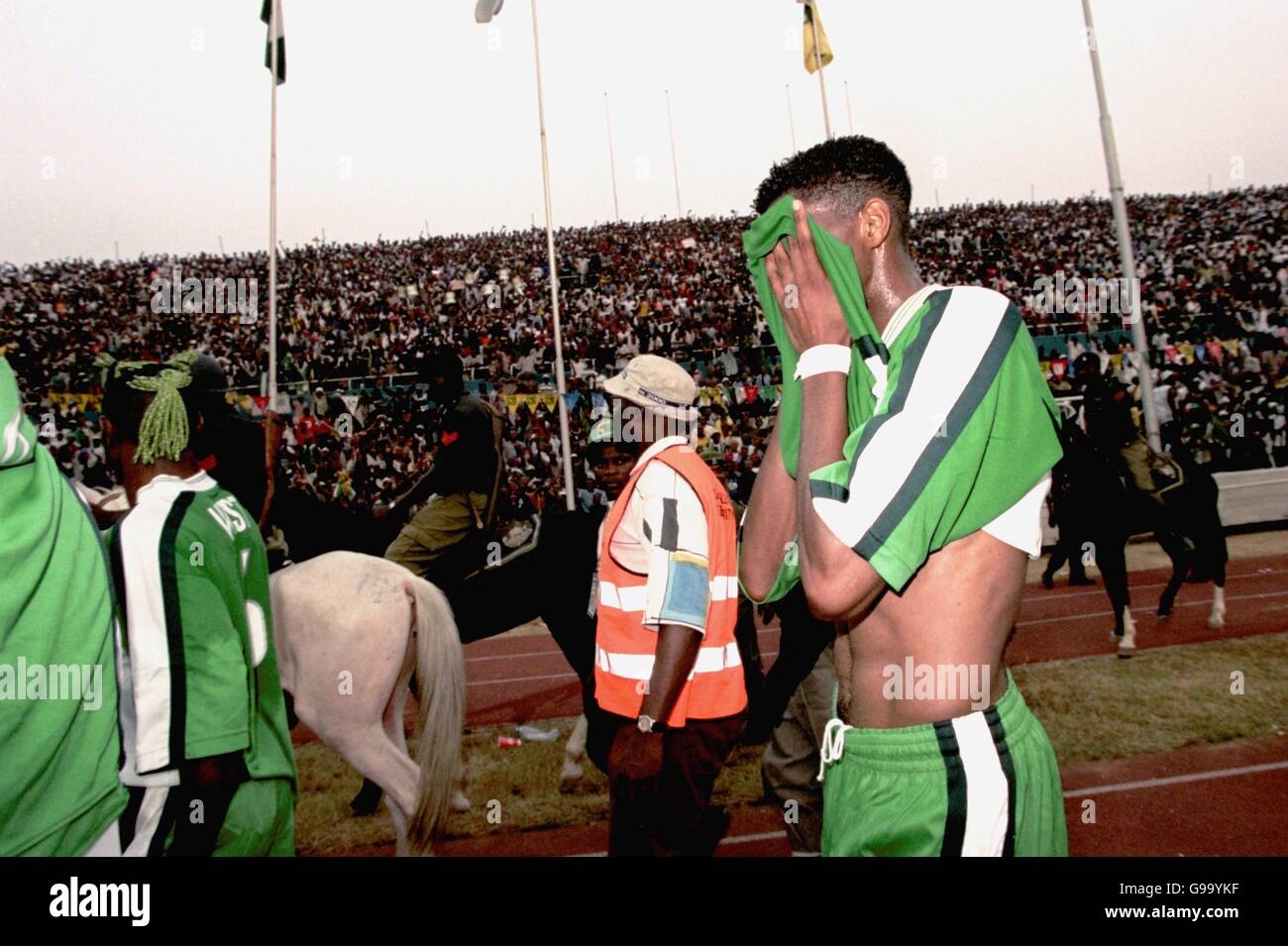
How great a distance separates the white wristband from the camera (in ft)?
5.37

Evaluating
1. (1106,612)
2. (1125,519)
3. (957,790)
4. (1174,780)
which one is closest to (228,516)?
(957,790)

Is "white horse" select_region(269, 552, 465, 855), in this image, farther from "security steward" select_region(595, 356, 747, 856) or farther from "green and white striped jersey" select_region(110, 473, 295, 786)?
"green and white striped jersey" select_region(110, 473, 295, 786)

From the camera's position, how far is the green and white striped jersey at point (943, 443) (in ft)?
4.91

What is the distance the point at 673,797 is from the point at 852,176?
192cm

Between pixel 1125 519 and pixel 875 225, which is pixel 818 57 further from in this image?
pixel 875 225

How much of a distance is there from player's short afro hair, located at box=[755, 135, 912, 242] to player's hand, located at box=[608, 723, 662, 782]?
1674mm

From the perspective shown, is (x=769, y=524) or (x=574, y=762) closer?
(x=769, y=524)

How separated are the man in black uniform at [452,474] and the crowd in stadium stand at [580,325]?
3733 millimetres

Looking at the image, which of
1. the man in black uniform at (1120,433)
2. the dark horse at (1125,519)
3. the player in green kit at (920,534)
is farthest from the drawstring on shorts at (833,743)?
the man in black uniform at (1120,433)

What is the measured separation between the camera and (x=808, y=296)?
1.70 m

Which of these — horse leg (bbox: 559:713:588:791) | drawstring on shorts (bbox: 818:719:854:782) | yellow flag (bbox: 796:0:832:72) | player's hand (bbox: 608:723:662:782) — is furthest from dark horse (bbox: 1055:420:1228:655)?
yellow flag (bbox: 796:0:832:72)

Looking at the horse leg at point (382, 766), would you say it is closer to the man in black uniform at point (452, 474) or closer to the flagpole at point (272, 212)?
the man in black uniform at point (452, 474)
